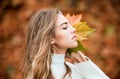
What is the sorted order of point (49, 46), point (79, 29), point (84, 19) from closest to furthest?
point (49, 46)
point (79, 29)
point (84, 19)

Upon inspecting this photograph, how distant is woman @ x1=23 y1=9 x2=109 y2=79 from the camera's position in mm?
3607

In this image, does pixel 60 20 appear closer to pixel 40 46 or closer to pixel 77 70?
pixel 40 46

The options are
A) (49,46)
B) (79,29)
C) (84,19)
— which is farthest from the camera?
(84,19)

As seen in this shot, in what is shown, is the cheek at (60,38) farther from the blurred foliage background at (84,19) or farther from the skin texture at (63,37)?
the blurred foliage background at (84,19)

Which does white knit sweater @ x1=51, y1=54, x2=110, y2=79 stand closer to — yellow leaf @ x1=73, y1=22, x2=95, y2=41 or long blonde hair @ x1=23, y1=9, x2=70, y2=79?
long blonde hair @ x1=23, y1=9, x2=70, y2=79

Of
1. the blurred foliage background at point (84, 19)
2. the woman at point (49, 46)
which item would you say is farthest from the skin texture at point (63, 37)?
the blurred foliage background at point (84, 19)

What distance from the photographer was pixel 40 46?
11.9 ft

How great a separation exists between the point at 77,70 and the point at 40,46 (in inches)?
10.7

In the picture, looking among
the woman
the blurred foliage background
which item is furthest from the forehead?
the blurred foliage background

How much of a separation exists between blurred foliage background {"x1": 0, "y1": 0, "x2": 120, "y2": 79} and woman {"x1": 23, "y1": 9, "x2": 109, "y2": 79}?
283cm

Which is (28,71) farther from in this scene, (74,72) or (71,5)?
(71,5)

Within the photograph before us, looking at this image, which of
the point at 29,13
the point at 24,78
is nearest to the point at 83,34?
the point at 24,78

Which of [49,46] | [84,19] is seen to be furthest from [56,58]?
[84,19]

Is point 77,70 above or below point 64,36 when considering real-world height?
below
